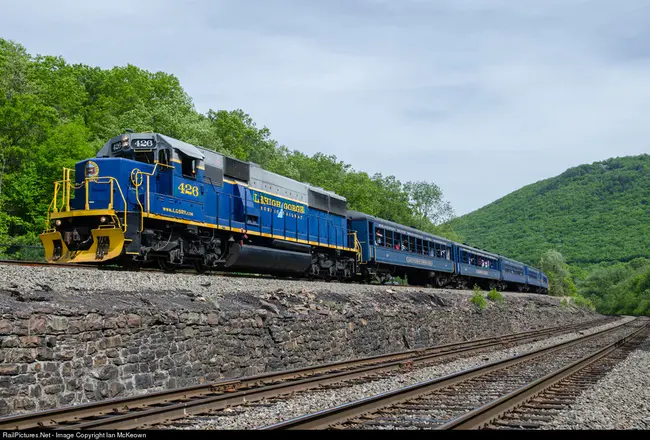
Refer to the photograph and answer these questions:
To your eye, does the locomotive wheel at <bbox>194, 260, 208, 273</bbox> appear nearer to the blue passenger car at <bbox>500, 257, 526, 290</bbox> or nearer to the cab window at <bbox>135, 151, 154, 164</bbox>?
the cab window at <bbox>135, 151, 154, 164</bbox>

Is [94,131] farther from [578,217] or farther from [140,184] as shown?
[578,217]

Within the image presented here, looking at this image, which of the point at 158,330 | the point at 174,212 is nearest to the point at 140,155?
the point at 174,212

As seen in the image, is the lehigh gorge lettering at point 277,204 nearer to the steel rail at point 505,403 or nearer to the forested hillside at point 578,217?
the steel rail at point 505,403

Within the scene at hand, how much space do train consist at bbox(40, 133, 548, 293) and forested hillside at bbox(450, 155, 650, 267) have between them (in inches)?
3295

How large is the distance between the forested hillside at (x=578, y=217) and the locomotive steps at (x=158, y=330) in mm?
89928

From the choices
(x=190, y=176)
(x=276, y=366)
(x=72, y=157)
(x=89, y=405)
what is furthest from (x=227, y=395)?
(x=72, y=157)

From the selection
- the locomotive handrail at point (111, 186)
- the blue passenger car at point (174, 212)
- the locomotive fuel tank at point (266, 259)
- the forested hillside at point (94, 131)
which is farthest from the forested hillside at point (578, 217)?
the locomotive handrail at point (111, 186)

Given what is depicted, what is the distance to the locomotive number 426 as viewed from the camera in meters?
14.4

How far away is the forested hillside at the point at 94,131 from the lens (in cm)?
2903

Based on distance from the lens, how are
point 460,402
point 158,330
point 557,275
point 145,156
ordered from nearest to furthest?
point 460,402 < point 158,330 < point 145,156 < point 557,275

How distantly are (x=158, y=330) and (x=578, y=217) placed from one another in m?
143

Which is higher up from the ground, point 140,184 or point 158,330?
point 140,184

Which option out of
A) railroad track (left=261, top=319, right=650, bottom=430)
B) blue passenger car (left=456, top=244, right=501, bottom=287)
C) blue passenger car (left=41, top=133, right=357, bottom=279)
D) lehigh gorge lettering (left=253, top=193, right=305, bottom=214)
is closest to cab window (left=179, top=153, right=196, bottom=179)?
blue passenger car (left=41, top=133, right=357, bottom=279)

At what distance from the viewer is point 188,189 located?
1468 cm
